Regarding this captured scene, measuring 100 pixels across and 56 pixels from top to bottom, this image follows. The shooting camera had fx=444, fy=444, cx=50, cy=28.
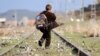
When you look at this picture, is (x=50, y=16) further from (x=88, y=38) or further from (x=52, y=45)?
(x=88, y=38)

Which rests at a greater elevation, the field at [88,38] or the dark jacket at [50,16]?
the dark jacket at [50,16]

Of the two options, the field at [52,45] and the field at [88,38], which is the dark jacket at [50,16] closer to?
the field at [52,45]

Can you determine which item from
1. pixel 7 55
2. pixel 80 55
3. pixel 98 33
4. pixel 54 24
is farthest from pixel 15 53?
pixel 98 33

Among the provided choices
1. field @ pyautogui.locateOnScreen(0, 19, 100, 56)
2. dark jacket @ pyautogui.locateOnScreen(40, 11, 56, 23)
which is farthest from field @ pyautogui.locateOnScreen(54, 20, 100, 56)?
dark jacket @ pyautogui.locateOnScreen(40, 11, 56, 23)

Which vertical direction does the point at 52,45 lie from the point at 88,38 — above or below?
above

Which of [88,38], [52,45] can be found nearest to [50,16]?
[52,45]

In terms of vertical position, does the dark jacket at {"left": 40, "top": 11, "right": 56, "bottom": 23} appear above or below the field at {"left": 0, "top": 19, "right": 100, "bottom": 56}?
above

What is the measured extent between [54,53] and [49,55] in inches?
25.2

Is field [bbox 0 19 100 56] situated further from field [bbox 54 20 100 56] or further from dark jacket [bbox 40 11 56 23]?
dark jacket [bbox 40 11 56 23]

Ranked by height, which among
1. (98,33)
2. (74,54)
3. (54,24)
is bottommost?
(98,33)

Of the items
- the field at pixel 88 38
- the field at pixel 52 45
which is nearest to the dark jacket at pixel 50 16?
the field at pixel 52 45

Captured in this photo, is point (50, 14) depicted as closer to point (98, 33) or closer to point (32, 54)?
point (32, 54)

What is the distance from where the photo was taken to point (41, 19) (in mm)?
17016

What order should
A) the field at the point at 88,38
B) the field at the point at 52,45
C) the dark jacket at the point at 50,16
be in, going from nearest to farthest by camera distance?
the dark jacket at the point at 50,16 < the field at the point at 52,45 < the field at the point at 88,38
